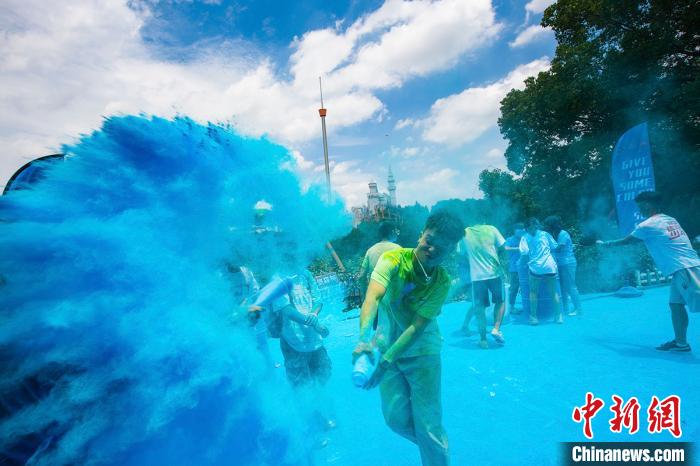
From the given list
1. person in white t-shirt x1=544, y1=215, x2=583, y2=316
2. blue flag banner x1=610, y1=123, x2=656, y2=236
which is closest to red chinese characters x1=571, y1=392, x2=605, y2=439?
person in white t-shirt x1=544, y1=215, x2=583, y2=316

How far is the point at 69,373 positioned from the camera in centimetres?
152

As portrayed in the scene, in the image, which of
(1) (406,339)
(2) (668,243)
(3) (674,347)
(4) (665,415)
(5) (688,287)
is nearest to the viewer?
(1) (406,339)

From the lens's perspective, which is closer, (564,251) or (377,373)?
(377,373)

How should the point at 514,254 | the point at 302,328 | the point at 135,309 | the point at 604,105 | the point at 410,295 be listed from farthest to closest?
the point at 604,105 → the point at 514,254 → the point at 302,328 → the point at 410,295 → the point at 135,309

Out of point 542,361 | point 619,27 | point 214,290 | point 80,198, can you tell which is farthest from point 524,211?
point 619,27

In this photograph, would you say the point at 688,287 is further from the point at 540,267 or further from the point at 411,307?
the point at 411,307

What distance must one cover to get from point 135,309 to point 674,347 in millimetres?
5488

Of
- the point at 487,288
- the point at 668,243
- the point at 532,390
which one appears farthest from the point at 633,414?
the point at 487,288

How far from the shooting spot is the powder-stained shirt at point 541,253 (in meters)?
Result: 6.39

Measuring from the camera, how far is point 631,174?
776 cm

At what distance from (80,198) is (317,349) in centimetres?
238

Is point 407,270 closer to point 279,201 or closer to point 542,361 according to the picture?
point 279,201

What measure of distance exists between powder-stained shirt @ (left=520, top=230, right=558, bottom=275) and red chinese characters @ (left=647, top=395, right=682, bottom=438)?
10.2ft

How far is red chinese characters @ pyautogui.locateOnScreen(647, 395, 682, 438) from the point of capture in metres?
3.02
